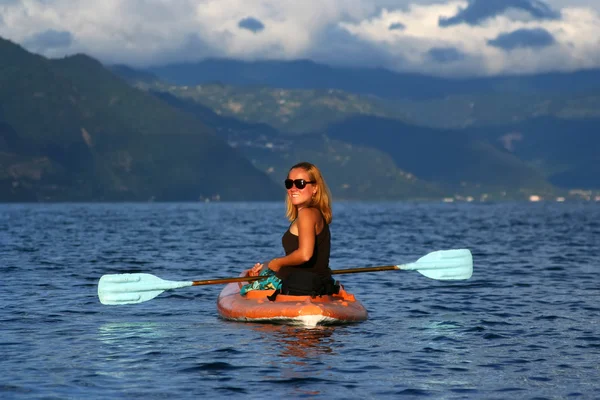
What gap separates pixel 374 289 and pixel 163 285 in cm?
875

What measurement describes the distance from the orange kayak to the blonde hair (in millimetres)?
1844

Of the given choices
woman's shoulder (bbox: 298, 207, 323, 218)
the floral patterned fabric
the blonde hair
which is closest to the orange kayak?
the floral patterned fabric

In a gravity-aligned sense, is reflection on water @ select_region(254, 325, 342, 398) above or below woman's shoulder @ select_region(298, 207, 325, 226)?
below

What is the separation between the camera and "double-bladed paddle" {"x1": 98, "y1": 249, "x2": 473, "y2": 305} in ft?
61.0

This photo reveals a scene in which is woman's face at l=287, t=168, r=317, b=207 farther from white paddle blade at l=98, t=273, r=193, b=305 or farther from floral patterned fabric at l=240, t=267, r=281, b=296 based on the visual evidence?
white paddle blade at l=98, t=273, r=193, b=305

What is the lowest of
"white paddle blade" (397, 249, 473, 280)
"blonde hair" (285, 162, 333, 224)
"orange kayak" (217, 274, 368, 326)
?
"orange kayak" (217, 274, 368, 326)

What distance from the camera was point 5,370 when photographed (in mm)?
13797

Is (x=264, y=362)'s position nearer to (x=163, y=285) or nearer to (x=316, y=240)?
(x=316, y=240)

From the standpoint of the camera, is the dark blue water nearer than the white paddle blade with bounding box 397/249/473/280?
Yes

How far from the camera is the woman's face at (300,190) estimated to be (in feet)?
51.3

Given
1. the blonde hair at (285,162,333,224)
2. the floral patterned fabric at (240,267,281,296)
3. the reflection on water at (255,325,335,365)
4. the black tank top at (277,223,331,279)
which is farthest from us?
the floral patterned fabric at (240,267,281,296)

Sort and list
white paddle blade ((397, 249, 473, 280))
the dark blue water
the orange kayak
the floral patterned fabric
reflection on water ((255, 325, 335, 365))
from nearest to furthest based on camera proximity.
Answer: the dark blue water, reflection on water ((255, 325, 335, 365)), the orange kayak, the floral patterned fabric, white paddle blade ((397, 249, 473, 280))

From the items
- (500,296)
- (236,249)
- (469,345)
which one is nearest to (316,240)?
(469,345)

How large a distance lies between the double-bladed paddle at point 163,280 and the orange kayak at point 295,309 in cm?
46
